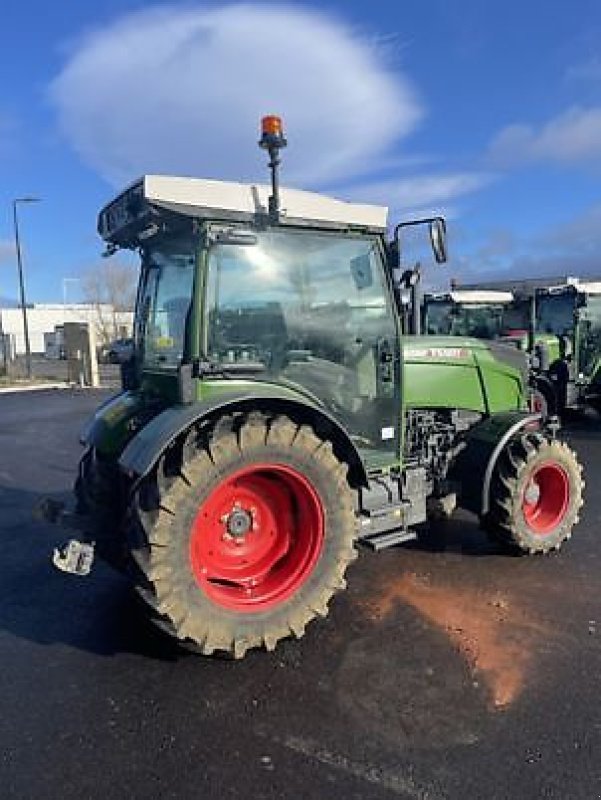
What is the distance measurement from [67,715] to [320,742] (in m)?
1.23

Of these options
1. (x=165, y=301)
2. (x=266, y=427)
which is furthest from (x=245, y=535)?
(x=165, y=301)

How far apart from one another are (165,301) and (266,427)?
1.31 meters

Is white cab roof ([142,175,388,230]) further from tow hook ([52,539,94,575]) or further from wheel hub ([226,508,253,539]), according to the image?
tow hook ([52,539,94,575])

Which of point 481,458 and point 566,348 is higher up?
point 566,348

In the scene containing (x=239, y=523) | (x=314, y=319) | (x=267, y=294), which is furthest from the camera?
(x=314, y=319)

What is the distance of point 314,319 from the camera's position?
4.33 meters

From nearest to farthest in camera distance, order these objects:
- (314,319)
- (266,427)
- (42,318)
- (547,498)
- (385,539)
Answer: (266,427)
(314,319)
(385,539)
(547,498)
(42,318)

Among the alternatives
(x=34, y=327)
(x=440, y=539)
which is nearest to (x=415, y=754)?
(x=440, y=539)

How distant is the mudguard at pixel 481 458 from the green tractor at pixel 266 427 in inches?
0.6

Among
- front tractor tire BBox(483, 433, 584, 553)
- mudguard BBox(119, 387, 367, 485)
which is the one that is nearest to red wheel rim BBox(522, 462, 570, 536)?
front tractor tire BBox(483, 433, 584, 553)

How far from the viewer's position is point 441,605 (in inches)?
174

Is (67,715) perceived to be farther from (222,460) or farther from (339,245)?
(339,245)

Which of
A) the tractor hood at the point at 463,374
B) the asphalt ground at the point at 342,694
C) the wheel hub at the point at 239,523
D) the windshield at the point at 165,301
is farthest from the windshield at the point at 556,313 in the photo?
the wheel hub at the point at 239,523

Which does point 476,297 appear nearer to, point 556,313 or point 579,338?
point 556,313
